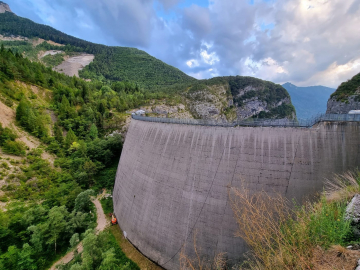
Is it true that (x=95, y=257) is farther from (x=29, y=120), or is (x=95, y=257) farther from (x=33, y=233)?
(x=29, y=120)

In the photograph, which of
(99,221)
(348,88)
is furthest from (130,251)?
(348,88)

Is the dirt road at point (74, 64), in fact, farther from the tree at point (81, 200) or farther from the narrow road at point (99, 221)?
the tree at point (81, 200)

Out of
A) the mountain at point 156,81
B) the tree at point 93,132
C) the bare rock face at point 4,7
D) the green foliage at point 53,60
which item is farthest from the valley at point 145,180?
the bare rock face at point 4,7

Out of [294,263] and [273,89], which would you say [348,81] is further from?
[273,89]

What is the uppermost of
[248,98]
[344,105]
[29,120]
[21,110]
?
[248,98]

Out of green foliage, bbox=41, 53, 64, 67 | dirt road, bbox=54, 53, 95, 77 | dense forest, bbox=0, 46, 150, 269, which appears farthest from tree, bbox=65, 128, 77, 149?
green foliage, bbox=41, 53, 64, 67

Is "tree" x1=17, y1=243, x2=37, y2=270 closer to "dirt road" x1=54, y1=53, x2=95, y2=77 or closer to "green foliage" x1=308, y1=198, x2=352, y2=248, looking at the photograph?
"green foliage" x1=308, y1=198, x2=352, y2=248
